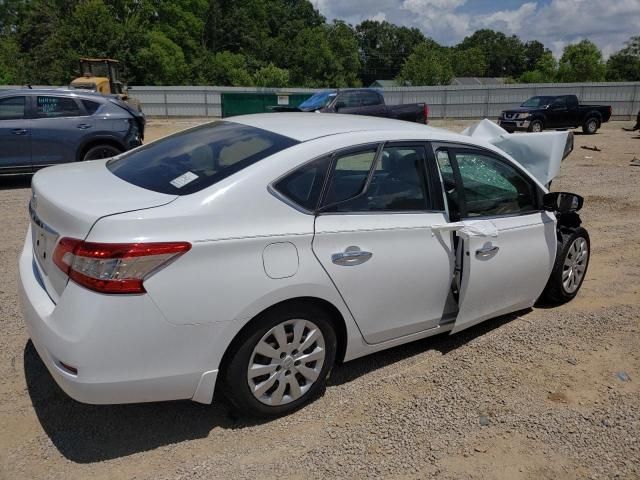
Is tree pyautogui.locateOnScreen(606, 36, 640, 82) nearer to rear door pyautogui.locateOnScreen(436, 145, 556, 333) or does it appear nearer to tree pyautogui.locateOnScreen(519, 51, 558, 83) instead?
tree pyautogui.locateOnScreen(519, 51, 558, 83)

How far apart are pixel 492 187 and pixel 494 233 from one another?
1.79ft

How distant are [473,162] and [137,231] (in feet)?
7.99

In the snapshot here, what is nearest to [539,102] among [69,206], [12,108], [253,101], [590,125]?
[590,125]

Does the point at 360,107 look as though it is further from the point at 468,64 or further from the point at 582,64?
Result: the point at 468,64

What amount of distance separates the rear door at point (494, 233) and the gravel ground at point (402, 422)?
368 millimetres

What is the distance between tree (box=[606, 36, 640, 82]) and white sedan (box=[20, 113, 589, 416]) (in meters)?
73.2

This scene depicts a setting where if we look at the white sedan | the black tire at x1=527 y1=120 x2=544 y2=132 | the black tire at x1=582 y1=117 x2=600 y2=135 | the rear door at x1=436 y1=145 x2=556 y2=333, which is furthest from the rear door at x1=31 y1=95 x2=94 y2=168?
the black tire at x1=582 y1=117 x2=600 y2=135

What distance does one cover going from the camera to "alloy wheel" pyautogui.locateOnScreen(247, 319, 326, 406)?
2.90 meters

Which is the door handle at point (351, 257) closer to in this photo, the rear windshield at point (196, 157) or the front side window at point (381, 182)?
the front side window at point (381, 182)

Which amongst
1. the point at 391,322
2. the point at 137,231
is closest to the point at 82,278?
the point at 137,231

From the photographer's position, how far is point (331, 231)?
299 cm

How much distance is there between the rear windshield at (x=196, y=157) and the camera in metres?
2.93

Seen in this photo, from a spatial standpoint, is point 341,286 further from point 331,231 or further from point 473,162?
point 473,162

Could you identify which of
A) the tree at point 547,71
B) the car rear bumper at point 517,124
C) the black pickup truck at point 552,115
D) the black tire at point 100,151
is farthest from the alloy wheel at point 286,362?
the tree at point 547,71
